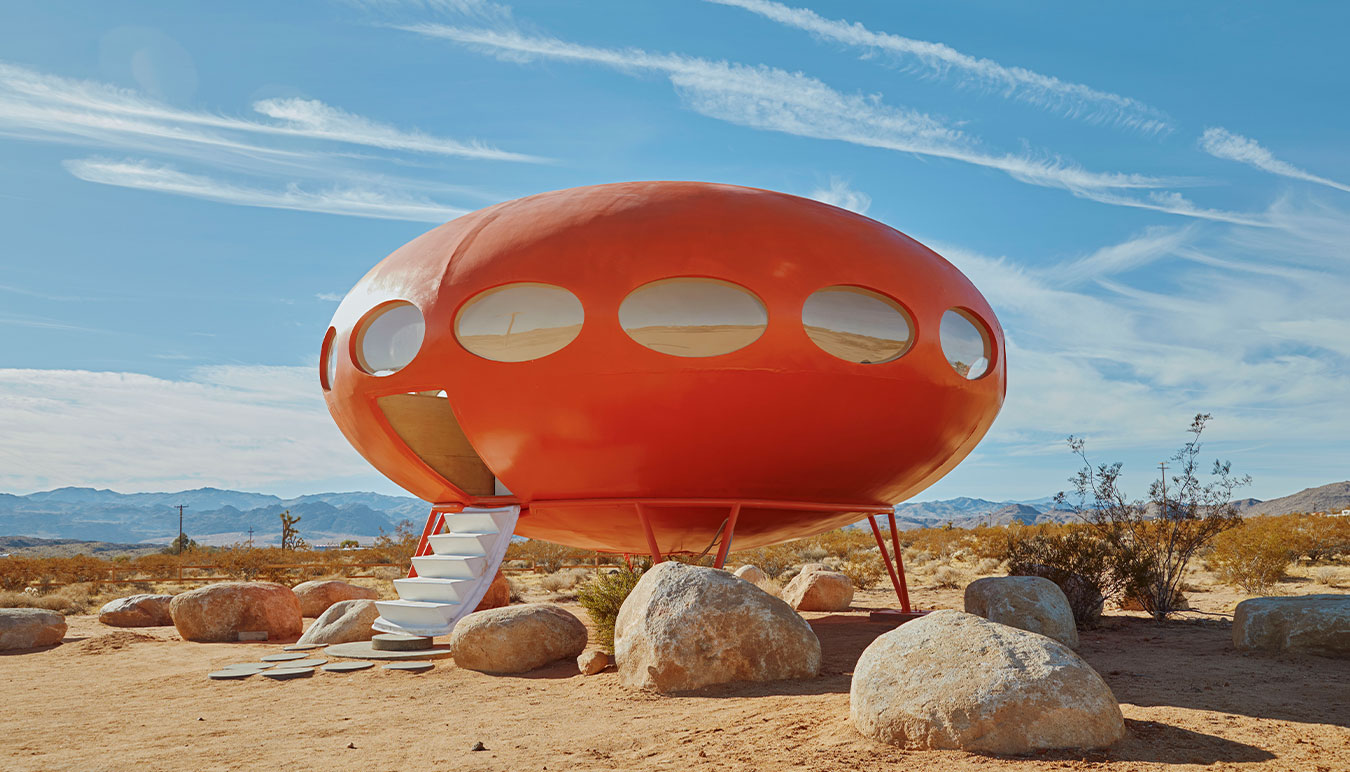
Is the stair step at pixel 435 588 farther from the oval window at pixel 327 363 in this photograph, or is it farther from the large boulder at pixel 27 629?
the large boulder at pixel 27 629

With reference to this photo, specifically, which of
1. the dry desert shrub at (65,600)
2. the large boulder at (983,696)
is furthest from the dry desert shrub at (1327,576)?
the dry desert shrub at (65,600)

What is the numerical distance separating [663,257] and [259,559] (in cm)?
2737

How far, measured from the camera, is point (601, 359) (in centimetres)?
1086

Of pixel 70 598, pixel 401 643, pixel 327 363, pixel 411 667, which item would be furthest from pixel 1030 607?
pixel 70 598

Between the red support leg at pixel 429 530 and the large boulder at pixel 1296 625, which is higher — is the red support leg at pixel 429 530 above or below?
above

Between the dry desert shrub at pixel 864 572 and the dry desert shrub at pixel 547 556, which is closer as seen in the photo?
the dry desert shrub at pixel 864 572

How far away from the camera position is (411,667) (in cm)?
1045

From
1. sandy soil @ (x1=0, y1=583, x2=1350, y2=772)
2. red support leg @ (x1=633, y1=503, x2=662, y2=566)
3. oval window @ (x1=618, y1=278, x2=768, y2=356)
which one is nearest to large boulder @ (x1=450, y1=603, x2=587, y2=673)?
sandy soil @ (x1=0, y1=583, x2=1350, y2=772)

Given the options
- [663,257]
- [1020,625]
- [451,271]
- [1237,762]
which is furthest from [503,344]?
[1237,762]

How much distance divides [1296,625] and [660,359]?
7.44 meters

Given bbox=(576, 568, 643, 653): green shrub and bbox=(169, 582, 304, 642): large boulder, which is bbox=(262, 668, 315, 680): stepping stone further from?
bbox=(169, 582, 304, 642): large boulder

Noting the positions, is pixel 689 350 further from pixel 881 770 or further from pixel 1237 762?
pixel 1237 762

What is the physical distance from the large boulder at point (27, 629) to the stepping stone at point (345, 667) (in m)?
6.60

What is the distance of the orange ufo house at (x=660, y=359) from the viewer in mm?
10953
